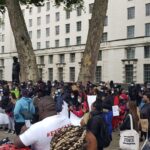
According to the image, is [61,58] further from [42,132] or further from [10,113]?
[42,132]

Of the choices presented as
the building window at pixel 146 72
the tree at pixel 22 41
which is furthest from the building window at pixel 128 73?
the tree at pixel 22 41

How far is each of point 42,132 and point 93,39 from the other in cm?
1901

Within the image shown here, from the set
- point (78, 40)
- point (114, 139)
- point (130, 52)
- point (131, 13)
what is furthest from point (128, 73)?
point (114, 139)

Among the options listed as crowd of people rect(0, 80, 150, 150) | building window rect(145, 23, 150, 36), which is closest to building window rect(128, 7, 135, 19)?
building window rect(145, 23, 150, 36)

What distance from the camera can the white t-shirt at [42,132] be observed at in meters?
4.81

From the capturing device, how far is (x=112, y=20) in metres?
64.9

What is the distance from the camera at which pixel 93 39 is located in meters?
23.7

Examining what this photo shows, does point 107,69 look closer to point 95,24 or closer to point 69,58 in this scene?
point 69,58

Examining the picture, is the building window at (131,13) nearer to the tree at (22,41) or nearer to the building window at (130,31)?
the building window at (130,31)

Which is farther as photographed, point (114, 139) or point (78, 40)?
point (78, 40)

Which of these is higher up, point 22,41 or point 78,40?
point 78,40

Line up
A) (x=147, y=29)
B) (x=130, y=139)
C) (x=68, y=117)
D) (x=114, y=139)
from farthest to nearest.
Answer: (x=147, y=29), (x=114, y=139), (x=130, y=139), (x=68, y=117)

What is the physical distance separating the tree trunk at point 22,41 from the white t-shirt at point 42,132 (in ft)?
64.6

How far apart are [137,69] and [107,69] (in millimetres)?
6083
